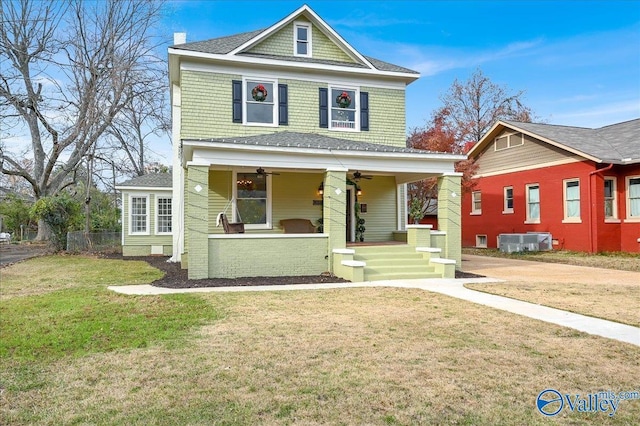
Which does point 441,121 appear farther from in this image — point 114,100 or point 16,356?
point 16,356

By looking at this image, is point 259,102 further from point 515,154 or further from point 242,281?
point 515,154

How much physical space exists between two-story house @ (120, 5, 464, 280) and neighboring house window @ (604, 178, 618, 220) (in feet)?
29.1

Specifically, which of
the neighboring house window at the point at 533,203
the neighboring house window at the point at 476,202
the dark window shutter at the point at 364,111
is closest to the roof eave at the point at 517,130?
the neighboring house window at the point at 476,202

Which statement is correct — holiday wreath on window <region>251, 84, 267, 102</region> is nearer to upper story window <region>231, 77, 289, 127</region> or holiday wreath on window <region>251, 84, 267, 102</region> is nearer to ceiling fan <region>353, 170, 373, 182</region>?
upper story window <region>231, 77, 289, 127</region>

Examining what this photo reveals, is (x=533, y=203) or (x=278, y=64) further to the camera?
(x=533, y=203)

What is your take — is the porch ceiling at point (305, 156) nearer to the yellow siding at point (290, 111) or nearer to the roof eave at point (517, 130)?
the yellow siding at point (290, 111)

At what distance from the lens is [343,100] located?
1457 centimetres

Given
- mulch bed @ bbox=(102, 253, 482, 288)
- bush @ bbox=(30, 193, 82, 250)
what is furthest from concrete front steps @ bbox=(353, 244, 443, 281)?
bush @ bbox=(30, 193, 82, 250)

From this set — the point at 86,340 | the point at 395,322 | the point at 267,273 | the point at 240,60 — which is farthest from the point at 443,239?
the point at 86,340

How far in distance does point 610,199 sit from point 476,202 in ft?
24.6

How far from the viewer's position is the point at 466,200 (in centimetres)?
2553

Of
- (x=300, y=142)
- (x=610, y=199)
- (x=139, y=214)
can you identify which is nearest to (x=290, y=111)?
(x=300, y=142)

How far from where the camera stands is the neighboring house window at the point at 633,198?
17.6m

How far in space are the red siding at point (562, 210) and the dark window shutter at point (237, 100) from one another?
14.0 m
